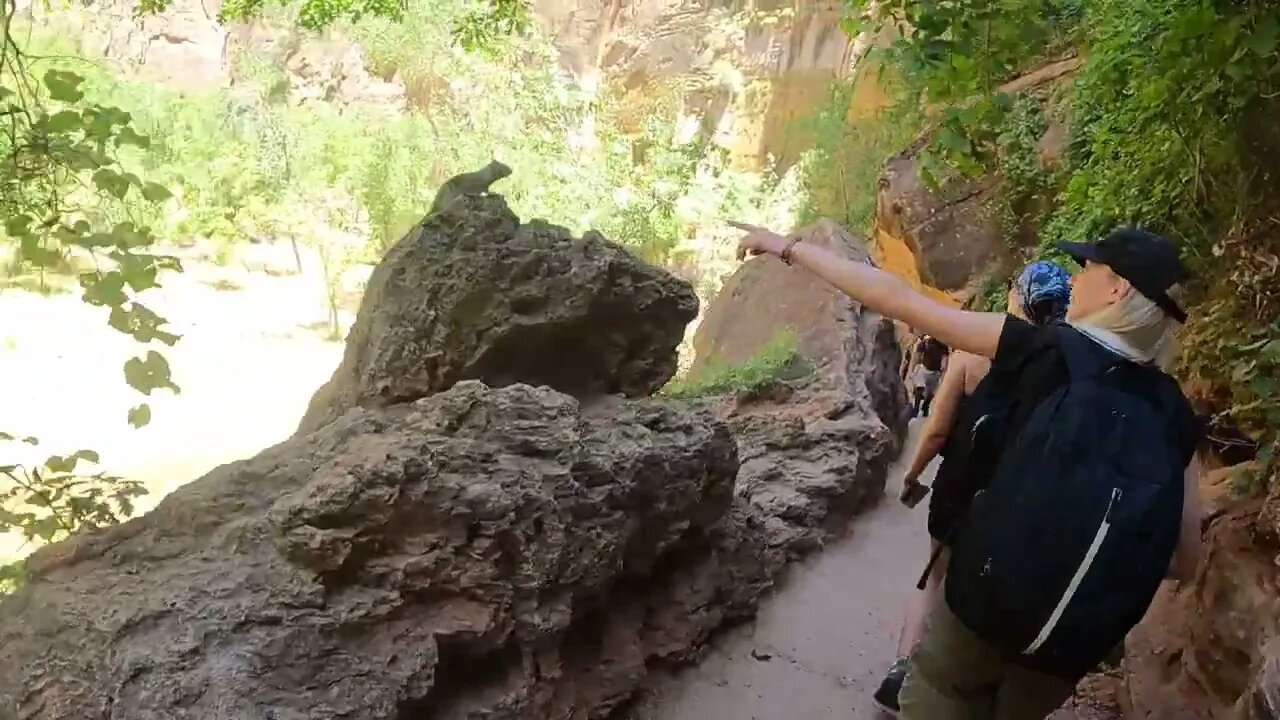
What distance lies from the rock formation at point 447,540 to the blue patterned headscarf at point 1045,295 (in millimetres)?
1188

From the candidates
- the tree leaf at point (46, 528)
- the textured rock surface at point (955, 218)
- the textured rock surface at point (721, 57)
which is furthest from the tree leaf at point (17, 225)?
the textured rock surface at point (721, 57)

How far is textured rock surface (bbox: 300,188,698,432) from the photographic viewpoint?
135 inches

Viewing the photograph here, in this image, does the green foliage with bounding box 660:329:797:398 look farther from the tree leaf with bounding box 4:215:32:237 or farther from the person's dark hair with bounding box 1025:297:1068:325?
the tree leaf with bounding box 4:215:32:237

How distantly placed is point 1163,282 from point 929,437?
4.61 ft

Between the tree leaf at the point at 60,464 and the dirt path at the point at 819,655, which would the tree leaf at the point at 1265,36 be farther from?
the tree leaf at the point at 60,464

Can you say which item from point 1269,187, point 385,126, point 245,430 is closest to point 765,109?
point 385,126

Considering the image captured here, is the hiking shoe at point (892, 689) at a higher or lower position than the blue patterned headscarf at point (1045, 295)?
lower

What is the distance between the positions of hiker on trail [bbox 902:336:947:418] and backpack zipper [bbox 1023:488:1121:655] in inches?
207

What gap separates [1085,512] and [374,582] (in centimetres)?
164

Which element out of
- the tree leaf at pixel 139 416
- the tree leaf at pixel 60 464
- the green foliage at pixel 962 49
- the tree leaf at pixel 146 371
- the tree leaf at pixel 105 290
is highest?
the green foliage at pixel 962 49

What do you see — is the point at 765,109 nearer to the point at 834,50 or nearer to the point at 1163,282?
the point at 834,50

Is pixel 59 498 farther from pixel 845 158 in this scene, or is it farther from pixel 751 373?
pixel 845 158

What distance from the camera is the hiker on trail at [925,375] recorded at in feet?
22.6

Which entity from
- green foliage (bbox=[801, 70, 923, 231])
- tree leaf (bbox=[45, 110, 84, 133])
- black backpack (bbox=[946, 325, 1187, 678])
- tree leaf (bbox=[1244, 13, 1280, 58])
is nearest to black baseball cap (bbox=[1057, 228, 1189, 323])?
black backpack (bbox=[946, 325, 1187, 678])
